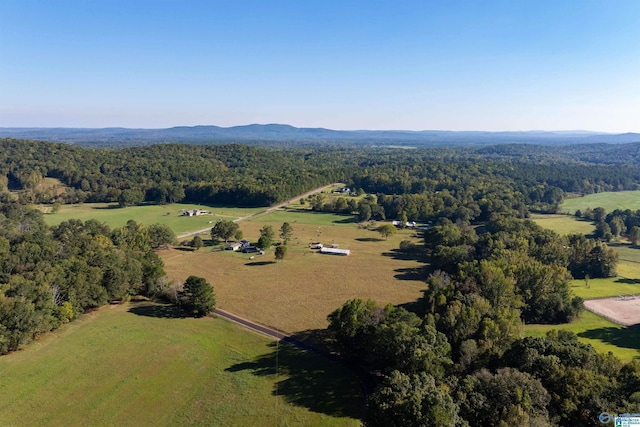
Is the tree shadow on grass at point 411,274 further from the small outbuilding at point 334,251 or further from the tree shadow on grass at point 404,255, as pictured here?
the small outbuilding at point 334,251

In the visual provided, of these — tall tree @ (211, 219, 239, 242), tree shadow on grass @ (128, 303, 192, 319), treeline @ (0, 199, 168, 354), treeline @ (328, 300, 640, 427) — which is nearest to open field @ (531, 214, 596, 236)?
treeline @ (328, 300, 640, 427)

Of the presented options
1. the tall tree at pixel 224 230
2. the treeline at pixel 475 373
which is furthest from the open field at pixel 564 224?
the tall tree at pixel 224 230

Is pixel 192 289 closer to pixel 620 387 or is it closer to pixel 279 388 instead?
pixel 279 388

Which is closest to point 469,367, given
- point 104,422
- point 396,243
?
point 104,422

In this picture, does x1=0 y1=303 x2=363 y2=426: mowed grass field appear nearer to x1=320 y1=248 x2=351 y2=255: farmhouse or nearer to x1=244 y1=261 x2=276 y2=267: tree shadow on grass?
x1=244 y1=261 x2=276 y2=267: tree shadow on grass

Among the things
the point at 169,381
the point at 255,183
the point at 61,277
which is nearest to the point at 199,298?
the point at 169,381

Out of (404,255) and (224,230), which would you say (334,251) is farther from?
(224,230)
